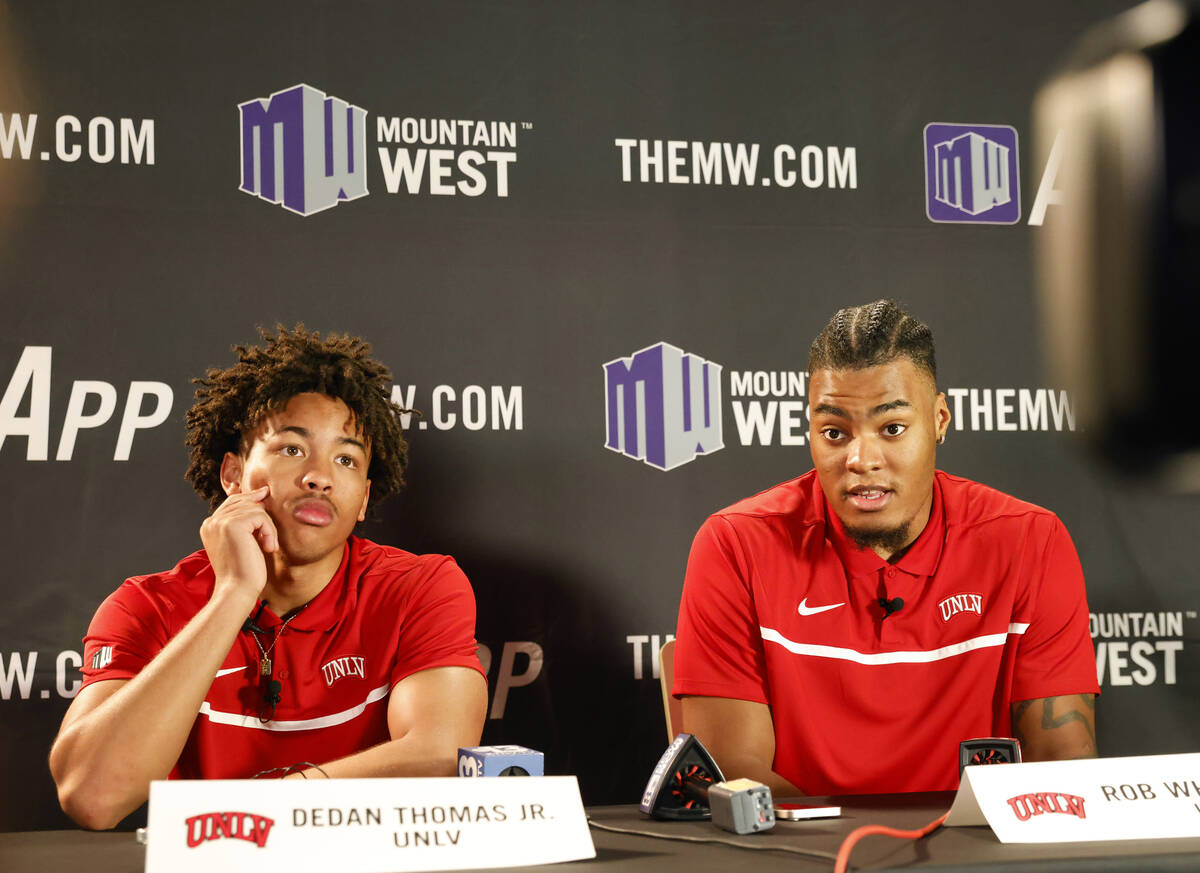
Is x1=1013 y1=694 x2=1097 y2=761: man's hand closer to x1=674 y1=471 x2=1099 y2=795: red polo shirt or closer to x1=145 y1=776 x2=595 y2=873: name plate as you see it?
x1=674 y1=471 x2=1099 y2=795: red polo shirt

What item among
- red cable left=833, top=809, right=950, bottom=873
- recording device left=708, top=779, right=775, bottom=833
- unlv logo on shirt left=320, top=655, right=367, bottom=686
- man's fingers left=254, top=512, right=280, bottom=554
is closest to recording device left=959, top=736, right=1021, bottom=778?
red cable left=833, top=809, right=950, bottom=873

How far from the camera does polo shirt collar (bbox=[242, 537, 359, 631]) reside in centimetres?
190

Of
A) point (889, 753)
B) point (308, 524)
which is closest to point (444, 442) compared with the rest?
point (308, 524)

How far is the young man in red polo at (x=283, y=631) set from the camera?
5.24 ft

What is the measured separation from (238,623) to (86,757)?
275 mm

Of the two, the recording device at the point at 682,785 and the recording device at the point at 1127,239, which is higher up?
the recording device at the point at 1127,239

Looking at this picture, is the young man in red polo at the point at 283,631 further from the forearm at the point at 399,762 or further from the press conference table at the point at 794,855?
the press conference table at the point at 794,855

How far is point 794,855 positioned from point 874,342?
1191 millimetres

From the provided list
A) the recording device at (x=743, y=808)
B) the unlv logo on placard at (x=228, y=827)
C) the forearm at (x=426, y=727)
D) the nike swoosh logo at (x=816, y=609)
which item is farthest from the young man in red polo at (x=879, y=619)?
the unlv logo on placard at (x=228, y=827)

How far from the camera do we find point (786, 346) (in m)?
2.43

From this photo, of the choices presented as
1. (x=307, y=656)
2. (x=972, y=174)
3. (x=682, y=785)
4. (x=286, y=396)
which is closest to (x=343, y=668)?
(x=307, y=656)

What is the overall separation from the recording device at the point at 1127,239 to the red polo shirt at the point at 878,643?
2.26 feet

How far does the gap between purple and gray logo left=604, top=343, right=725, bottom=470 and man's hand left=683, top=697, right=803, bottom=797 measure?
25.5 inches

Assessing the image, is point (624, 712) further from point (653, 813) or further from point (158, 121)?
point (158, 121)
